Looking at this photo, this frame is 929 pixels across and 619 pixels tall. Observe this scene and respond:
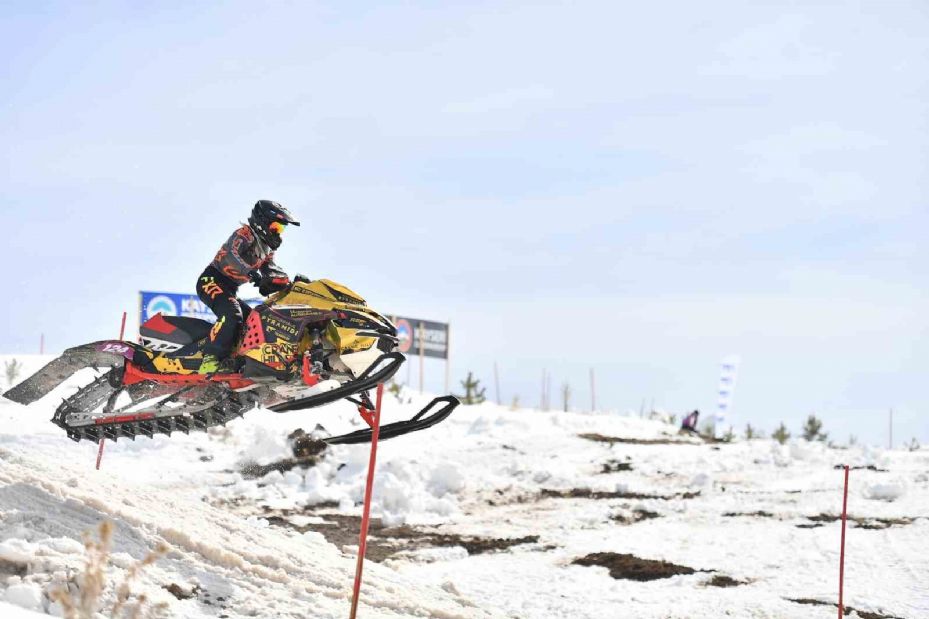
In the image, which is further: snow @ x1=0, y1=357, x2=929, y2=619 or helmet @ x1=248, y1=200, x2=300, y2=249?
helmet @ x1=248, y1=200, x2=300, y2=249

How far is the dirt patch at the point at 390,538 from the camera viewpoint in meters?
11.4

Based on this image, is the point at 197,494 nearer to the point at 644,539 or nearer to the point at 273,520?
the point at 273,520

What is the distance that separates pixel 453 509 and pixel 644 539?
2826 mm

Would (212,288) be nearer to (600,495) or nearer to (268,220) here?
(268,220)

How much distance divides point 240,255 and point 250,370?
3.33ft

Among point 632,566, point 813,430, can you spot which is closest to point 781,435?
point 813,430

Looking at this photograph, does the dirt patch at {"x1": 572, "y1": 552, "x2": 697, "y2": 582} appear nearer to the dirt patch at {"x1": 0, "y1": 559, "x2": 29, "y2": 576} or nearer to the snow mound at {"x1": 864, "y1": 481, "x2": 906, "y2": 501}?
the snow mound at {"x1": 864, "y1": 481, "x2": 906, "y2": 501}

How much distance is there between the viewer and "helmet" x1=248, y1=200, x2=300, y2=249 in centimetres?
867

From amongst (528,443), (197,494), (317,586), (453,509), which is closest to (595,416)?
(528,443)

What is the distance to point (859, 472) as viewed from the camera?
15.3 m

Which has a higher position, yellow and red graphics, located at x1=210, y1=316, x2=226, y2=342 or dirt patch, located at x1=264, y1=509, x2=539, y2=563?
yellow and red graphics, located at x1=210, y1=316, x2=226, y2=342

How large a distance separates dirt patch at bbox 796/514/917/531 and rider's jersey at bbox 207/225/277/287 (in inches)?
295

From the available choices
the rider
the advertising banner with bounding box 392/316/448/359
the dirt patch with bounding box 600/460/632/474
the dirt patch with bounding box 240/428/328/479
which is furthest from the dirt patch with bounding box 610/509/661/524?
the advertising banner with bounding box 392/316/448/359

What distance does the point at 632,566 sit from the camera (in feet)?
34.7
